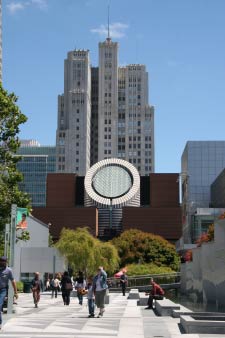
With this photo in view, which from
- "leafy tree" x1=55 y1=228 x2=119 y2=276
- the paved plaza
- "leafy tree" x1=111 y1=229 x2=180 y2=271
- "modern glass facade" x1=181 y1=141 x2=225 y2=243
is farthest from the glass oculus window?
the paved plaza

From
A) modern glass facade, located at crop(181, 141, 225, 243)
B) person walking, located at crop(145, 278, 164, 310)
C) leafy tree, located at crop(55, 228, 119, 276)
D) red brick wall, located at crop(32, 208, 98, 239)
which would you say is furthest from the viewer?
red brick wall, located at crop(32, 208, 98, 239)

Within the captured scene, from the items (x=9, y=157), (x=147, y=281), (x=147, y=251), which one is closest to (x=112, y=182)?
(x=147, y=251)

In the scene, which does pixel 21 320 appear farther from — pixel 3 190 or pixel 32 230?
pixel 32 230

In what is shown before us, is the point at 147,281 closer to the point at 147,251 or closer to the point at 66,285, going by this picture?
the point at 66,285

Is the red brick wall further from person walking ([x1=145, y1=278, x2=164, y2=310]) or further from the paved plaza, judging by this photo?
the paved plaza

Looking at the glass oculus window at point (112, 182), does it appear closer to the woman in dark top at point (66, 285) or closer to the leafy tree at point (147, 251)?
the leafy tree at point (147, 251)

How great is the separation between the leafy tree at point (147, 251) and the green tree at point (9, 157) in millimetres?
67850

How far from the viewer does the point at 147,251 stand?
100m

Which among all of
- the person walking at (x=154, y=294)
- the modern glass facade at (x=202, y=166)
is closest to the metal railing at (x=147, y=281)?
the person walking at (x=154, y=294)

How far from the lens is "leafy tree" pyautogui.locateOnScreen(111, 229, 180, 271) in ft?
324

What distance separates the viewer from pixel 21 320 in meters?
18.7

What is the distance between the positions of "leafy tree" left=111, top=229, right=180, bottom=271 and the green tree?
67850 mm

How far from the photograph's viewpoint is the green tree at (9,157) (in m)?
30.3

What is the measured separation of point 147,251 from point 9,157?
72163 mm
